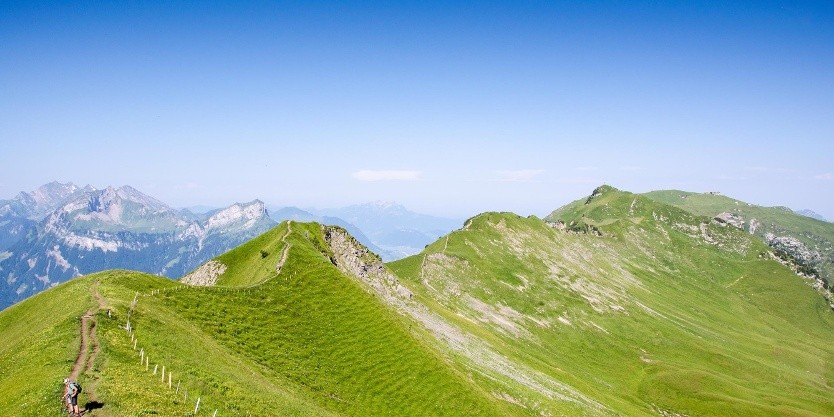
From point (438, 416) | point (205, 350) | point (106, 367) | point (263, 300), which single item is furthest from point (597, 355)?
point (106, 367)

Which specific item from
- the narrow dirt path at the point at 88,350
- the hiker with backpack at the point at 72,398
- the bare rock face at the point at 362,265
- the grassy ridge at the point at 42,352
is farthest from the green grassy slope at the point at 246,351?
the bare rock face at the point at 362,265

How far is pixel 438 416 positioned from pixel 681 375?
130 metres

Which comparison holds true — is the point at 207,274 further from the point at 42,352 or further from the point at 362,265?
the point at 42,352

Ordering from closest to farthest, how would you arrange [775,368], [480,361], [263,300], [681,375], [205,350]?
[205,350], [263,300], [480,361], [681,375], [775,368]

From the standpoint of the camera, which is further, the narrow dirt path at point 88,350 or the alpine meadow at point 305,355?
the alpine meadow at point 305,355

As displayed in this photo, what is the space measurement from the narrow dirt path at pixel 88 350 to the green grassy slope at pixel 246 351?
1.27ft

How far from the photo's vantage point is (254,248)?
110m

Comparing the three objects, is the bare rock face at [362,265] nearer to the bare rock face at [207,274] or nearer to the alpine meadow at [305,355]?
the alpine meadow at [305,355]

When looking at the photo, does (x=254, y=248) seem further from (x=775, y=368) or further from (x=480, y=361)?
(x=775, y=368)

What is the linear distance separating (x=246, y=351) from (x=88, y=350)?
2046cm

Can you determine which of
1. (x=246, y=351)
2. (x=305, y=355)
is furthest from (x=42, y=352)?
(x=305, y=355)

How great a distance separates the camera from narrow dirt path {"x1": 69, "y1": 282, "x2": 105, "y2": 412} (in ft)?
106

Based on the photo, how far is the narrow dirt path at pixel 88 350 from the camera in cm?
3228

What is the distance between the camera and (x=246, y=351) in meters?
57.9
